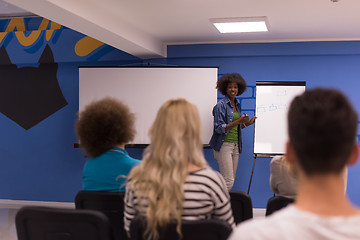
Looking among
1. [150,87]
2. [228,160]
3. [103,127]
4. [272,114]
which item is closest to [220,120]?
[228,160]

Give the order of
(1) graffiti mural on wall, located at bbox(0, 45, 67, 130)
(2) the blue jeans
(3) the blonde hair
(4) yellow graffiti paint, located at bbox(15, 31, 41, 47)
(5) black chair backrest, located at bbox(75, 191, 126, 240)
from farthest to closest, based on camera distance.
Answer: (1) graffiti mural on wall, located at bbox(0, 45, 67, 130) → (4) yellow graffiti paint, located at bbox(15, 31, 41, 47) → (2) the blue jeans → (5) black chair backrest, located at bbox(75, 191, 126, 240) → (3) the blonde hair

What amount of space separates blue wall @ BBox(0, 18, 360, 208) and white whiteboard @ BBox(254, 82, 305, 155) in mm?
181

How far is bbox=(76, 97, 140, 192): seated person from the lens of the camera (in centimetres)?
176

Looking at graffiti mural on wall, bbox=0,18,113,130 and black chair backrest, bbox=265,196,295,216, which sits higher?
graffiti mural on wall, bbox=0,18,113,130

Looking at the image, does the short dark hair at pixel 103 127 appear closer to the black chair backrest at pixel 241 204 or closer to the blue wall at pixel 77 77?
the black chair backrest at pixel 241 204

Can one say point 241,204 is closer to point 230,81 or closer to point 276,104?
point 230,81

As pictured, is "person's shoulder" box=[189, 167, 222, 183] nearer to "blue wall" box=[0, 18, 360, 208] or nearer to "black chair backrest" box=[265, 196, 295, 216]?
"black chair backrest" box=[265, 196, 295, 216]

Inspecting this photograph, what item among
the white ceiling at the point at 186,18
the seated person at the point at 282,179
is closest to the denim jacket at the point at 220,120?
the white ceiling at the point at 186,18

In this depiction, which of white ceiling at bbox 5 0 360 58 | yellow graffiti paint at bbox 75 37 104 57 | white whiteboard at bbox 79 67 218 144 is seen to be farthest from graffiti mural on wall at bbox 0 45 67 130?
white ceiling at bbox 5 0 360 58

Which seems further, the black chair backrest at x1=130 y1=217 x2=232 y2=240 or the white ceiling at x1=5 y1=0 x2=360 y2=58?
the white ceiling at x1=5 y1=0 x2=360 y2=58

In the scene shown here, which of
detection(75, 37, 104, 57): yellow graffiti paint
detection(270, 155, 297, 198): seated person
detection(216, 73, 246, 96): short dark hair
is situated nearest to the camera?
detection(270, 155, 297, 198): seated person

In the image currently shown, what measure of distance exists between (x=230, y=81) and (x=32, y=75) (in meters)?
2.86

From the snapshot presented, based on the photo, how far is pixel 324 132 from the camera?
65 centimetres

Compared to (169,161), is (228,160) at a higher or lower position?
lower
